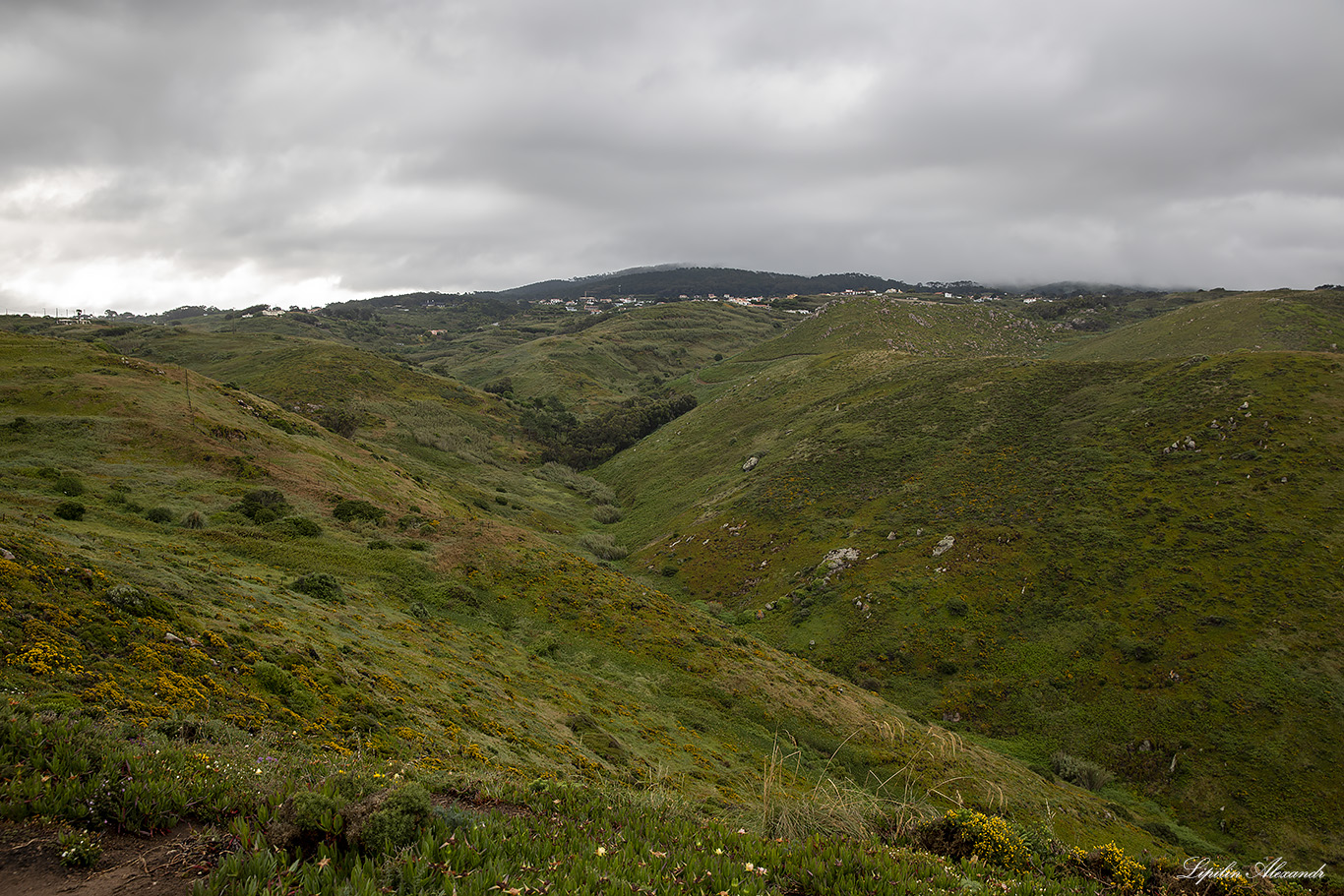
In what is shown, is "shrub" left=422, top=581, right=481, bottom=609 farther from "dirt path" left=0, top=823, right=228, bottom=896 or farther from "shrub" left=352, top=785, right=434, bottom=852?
"dirt path" left=0, top=823, right=228, bottom=896

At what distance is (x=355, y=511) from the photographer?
117 feet

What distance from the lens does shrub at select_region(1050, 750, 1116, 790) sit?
28.4 meters

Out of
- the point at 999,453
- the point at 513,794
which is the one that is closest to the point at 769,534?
the point at 999,453

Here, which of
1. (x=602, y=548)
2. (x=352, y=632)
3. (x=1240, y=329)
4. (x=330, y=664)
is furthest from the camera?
(x=1240, y=329)

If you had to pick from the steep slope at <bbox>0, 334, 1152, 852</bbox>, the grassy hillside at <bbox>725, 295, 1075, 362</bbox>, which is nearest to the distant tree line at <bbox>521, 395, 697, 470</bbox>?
the grassy hillside at <bbox>725, 295, 1075, 362</bbox>

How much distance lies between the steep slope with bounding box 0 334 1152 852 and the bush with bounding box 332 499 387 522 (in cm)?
18

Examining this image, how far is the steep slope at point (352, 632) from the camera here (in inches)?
498

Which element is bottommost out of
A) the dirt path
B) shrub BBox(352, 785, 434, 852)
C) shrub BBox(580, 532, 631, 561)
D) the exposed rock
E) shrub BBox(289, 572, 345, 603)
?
shrub BBox(580, 532, 631, 561)

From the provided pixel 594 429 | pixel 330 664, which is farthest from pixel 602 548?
pixel 594 429

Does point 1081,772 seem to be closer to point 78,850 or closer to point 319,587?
point 319,587

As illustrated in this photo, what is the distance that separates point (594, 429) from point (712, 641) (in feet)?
268

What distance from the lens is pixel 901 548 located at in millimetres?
48375

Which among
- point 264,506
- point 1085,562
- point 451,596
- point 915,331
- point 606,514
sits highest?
point 915,331

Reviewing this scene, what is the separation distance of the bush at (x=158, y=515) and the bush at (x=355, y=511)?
835 cm
